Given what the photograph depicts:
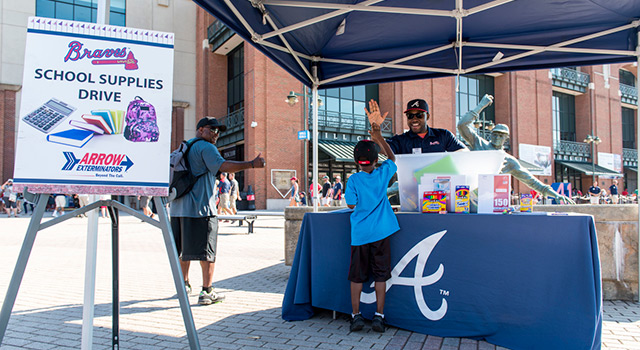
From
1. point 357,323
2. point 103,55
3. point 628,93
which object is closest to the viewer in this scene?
point 103,55

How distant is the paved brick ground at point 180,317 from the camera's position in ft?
11.6

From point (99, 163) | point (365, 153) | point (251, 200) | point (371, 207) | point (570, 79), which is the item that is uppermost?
point (570, 79)

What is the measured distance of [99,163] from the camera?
259cm

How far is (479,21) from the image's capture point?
545 cm

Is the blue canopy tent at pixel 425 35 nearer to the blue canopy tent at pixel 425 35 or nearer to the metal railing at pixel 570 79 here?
the blue canopy tent at pixel 425 35

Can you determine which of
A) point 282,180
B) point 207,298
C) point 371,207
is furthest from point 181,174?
point 282,180

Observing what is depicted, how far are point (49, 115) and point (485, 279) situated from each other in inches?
136

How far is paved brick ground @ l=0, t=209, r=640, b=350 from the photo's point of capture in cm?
353

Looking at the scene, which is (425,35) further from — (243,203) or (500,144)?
(243,203)

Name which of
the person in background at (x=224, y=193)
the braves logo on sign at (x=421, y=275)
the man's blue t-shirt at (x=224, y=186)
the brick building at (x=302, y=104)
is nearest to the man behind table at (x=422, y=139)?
the braves logo on sign at (x=421, y=275)

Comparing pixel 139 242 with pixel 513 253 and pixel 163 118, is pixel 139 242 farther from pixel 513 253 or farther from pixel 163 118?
pixel 513 253

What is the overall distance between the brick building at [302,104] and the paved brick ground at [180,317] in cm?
1452

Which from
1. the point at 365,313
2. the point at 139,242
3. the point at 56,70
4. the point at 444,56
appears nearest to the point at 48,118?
the point at 56,70

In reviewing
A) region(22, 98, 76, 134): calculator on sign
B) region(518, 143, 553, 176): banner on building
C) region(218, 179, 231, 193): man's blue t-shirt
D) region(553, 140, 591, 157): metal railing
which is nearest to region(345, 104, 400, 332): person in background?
region(22, 98, 76, 134): calculator on sign
